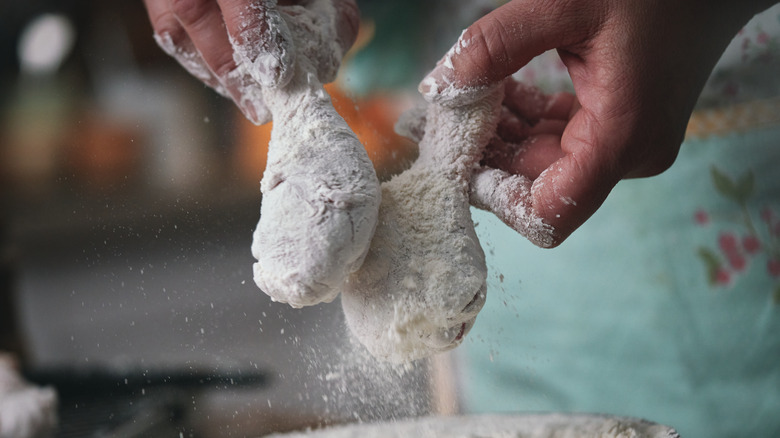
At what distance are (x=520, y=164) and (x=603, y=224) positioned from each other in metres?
0.31

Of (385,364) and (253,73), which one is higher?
(253,73)

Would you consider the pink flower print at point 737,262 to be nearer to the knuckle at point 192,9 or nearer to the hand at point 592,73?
the hand at point 592,73

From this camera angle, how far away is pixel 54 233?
74cm

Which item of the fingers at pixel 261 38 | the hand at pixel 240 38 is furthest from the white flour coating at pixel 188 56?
the fingers at pixel 261 38

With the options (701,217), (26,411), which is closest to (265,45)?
(701,217)

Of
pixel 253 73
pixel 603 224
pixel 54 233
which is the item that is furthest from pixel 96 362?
pixel 603 224

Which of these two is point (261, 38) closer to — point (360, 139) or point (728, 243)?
point (360, 139)

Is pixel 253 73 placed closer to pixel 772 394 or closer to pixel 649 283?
pixel 649 283

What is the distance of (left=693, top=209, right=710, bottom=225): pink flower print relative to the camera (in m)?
0.61

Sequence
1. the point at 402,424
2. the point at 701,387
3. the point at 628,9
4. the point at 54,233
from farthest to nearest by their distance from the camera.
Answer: the point at 54,233
the point at 701,387
the point at 402,424
the point at 628,9

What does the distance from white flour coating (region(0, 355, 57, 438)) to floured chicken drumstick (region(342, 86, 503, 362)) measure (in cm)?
58

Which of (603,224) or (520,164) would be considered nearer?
(520,164)

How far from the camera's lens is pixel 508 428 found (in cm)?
46

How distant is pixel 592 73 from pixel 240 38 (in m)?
0.20
